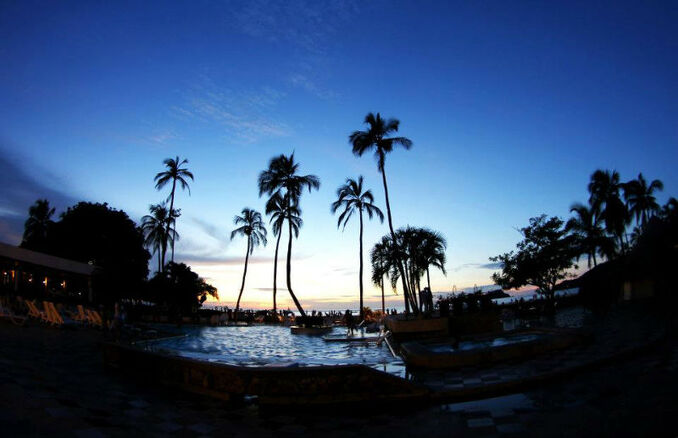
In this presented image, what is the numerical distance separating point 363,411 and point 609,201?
47726mm

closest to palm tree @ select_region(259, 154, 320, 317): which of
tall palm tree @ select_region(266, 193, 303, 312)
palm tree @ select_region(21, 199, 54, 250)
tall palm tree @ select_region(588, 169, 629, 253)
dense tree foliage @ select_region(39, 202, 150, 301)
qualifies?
tall palm tree @ select_region(266, 193, 303, 312)

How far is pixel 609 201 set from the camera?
142ft

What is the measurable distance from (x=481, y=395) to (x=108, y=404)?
18.5 feet

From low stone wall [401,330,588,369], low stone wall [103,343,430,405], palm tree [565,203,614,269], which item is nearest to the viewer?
low stone wall [103,343,430,405]

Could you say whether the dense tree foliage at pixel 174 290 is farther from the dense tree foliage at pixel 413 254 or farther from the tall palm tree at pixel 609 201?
the tall palm tree at pixel 609 201

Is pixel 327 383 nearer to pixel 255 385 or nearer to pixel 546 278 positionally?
pixel 255 385

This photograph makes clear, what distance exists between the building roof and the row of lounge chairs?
17.8ft

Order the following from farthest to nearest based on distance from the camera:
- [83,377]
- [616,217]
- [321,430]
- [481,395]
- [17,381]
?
[616,217] < [83,377] < [481,395] < [17,381] < [321,430]

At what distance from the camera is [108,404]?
564cm

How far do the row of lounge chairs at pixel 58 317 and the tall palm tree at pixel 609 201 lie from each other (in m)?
47.6

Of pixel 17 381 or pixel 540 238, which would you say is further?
pixel 540 238

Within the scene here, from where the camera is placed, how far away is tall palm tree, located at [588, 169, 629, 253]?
139 ft

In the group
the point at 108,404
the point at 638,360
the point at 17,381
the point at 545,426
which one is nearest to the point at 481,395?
the point at 545,426

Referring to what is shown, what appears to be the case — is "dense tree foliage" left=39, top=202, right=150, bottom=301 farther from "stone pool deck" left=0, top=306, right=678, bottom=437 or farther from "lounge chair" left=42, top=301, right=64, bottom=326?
"stone pool deck" left=0, top=306, right=678, bottom=437
